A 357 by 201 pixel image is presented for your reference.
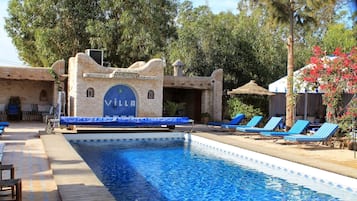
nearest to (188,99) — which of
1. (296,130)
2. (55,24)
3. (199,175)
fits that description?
(55,24)

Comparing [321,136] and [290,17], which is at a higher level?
[290,17]

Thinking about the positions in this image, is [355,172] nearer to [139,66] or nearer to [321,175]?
[321,175]

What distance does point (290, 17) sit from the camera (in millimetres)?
18250

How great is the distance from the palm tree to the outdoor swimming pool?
16.3 ft

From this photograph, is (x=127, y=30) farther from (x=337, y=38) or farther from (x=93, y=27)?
(x=337, y=38)

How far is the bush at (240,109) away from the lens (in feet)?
72.1

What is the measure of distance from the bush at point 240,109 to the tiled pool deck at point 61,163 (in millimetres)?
6020

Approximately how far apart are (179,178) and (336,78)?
8108 millimetres

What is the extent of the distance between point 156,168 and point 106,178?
1.88 meters

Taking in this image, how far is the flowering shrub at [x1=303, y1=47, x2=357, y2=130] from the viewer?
13836 millimetres

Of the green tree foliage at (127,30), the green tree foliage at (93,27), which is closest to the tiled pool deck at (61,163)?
the green tree foliage at (127,30)

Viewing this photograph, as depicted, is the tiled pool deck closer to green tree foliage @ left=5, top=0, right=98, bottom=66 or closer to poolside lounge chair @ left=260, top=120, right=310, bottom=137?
poolside lounge chair @ left=260, top=120, right=310, bottom=137

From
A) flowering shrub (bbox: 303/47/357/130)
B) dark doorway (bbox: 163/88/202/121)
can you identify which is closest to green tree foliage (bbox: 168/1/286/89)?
dark doorway (bbox: 163/88/202/121)

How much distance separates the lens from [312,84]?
16.4 m
